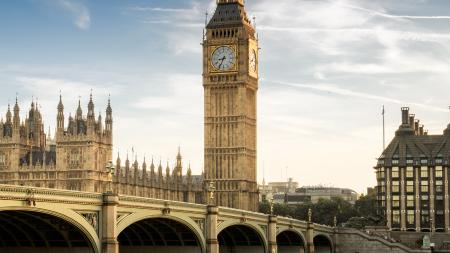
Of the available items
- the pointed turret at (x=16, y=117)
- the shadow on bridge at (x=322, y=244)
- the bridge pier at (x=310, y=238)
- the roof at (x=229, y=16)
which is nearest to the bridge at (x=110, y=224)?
the bridge pier at (x=310, y=238)

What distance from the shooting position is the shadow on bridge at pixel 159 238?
77812mm

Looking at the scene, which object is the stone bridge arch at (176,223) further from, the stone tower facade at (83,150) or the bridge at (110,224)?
the stone tower facade at (83,150)

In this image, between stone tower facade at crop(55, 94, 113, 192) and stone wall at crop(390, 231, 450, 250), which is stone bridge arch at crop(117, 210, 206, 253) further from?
stone wall at crop(390, 231, 450, 250)

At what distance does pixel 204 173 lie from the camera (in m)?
164

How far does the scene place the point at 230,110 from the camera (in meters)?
164

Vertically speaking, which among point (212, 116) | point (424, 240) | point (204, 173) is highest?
point (212, 116)

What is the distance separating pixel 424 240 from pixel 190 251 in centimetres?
6585

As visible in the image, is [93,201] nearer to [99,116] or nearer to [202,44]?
[99,116]

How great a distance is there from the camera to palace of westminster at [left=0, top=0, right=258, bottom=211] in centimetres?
14212

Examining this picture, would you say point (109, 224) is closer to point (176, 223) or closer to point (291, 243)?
point (176, 223)

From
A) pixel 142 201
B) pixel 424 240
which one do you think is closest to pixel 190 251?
pixel 142 201

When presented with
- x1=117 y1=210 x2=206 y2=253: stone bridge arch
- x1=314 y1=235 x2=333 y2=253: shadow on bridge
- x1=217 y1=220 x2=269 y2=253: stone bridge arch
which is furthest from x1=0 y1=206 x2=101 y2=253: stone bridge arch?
x1=314 y1=235 x2=333 y2=253: shadow on bridge

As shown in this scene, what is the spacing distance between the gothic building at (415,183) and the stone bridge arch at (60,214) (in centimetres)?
10615

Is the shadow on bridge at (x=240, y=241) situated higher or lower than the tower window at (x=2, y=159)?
lower
